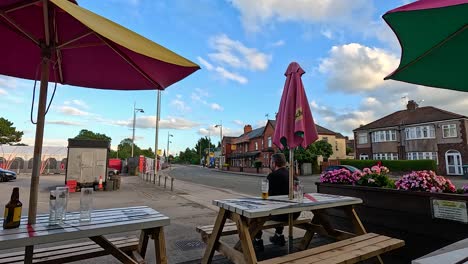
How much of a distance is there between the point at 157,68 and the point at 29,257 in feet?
7.14

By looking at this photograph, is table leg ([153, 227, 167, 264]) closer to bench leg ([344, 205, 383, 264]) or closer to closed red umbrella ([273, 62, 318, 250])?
closed red umbrella ([273, 62, 318, 250])

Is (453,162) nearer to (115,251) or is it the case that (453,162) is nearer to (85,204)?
(115,251)

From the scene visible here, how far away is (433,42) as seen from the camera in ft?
7.93

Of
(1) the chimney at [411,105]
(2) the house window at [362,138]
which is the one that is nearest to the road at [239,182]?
(2) the house window at [362,138]

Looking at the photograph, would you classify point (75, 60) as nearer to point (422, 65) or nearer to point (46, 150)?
point (422, 65)

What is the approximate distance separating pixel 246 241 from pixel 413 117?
121ft

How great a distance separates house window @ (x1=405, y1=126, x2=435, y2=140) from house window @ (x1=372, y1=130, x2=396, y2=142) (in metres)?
1.58

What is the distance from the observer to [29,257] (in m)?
2.34

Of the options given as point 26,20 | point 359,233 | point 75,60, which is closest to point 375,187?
point 359,233

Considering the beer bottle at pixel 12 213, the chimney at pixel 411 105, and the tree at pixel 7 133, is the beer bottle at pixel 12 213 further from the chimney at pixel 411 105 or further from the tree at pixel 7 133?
the tree at pixel 7 133

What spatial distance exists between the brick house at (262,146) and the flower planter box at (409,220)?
29994 mm

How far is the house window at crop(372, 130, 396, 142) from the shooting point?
32.9m

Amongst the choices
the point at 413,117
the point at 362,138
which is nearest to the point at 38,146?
the point at 413,117

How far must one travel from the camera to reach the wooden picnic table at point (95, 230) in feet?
6.70
